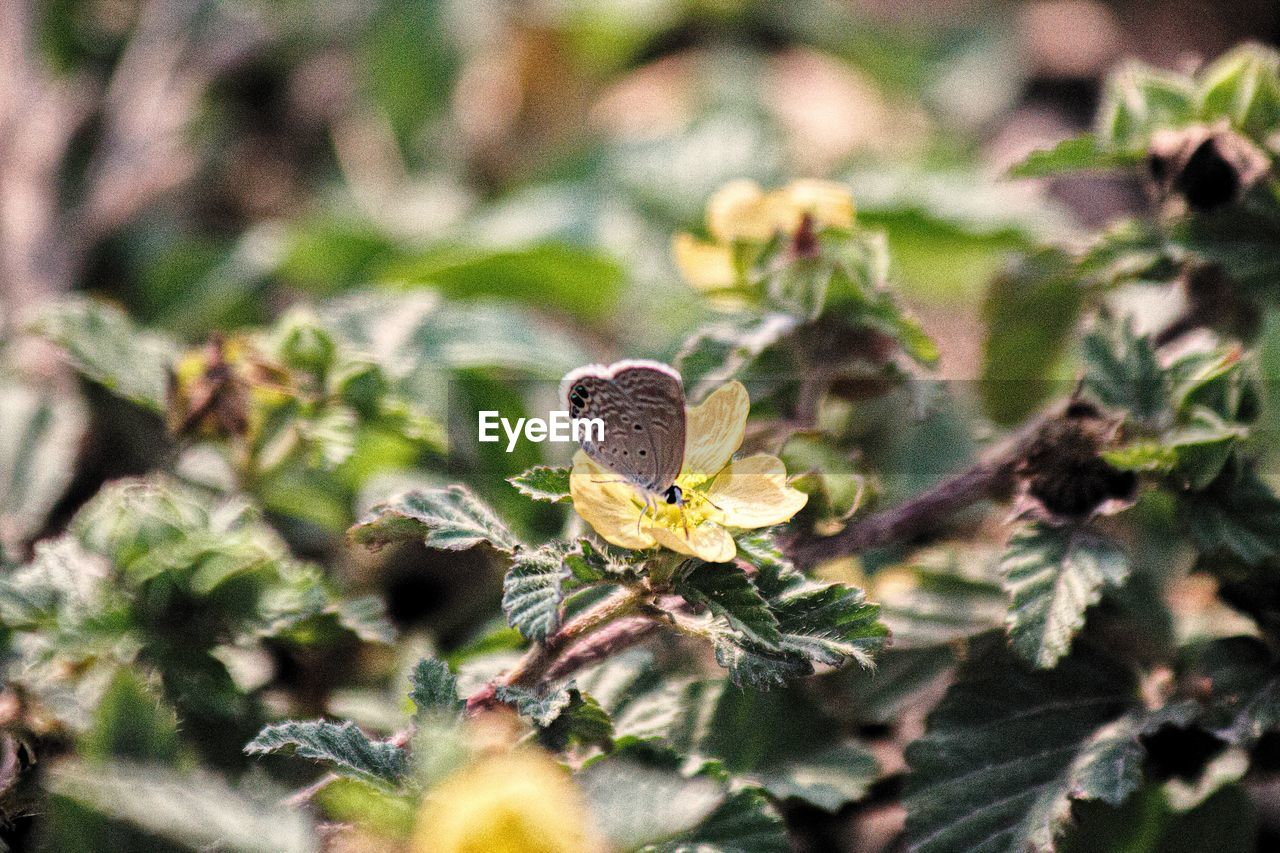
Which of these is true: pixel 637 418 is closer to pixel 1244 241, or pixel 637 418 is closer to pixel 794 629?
pixel 794 629

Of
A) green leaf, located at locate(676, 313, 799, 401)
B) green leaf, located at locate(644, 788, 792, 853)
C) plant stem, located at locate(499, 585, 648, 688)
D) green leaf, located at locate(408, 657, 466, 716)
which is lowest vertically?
green leaf, located at locate(644, 788, 792, 853)

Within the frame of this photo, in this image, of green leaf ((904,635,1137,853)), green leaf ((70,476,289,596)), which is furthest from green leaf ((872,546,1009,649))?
green leaf ((70,476,289,596))

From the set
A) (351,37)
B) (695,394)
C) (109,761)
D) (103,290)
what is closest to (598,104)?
(351,37)

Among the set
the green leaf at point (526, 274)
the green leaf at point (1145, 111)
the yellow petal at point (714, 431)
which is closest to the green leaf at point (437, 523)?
the yellow petal at point (714, 431)

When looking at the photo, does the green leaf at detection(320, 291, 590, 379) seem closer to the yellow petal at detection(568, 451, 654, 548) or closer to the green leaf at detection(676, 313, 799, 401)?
the green leaf at detection(676, 313, 799, 401)

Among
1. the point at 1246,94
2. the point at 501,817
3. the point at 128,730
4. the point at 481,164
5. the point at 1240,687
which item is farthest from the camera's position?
the point at 481,164

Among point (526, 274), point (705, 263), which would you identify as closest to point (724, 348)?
point (705, 263)

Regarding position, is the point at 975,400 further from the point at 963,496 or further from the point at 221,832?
the point at 221,832
